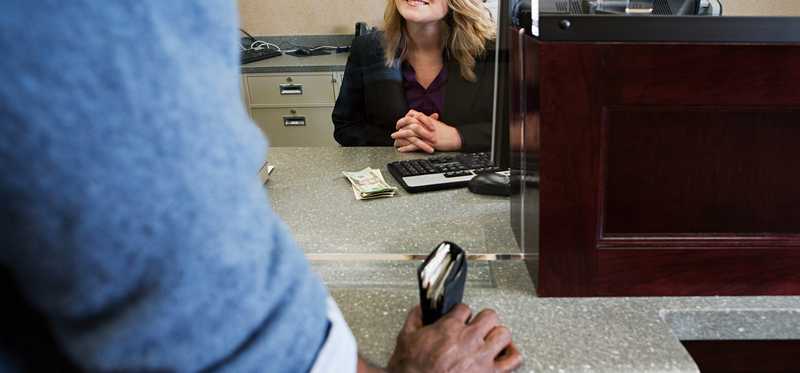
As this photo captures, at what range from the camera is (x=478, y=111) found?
1.80 metres

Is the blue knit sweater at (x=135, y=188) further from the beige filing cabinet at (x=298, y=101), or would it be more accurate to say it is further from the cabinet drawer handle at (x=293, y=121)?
the cabinet drawer handle at (x=293, y=121)

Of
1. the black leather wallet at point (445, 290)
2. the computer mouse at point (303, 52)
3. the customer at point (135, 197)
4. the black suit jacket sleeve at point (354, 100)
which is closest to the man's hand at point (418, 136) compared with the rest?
the black suit jacket sleeve at point (354, 100)

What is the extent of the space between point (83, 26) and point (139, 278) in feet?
0.38

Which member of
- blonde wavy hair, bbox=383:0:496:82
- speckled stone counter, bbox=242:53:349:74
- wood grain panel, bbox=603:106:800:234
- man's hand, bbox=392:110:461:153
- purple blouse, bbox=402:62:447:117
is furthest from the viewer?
speckled stone counter, bbox=242:53:349:74

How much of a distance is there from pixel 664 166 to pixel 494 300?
261 mm

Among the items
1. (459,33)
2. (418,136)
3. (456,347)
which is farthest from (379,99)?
(456,347)

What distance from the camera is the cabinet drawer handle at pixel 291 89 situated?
8.09ft

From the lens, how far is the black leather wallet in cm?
62

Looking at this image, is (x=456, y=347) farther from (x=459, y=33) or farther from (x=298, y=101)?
(x=298, y=101)

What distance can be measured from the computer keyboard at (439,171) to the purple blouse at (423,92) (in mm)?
595

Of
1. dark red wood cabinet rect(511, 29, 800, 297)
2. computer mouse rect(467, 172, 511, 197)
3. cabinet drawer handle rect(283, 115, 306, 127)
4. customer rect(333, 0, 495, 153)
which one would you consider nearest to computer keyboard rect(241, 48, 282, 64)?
cabinet drawer handle rect(283, 115, 306, 127)

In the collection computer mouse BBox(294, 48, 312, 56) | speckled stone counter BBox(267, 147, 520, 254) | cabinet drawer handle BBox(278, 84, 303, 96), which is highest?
computer mouse BBox(294, 48, 312, 56)

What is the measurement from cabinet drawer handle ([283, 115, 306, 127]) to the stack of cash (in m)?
1.25

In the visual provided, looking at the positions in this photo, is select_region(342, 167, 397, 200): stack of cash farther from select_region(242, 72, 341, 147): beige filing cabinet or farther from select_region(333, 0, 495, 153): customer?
select_region(242, 72, 341, 147): beige filing cabinet
